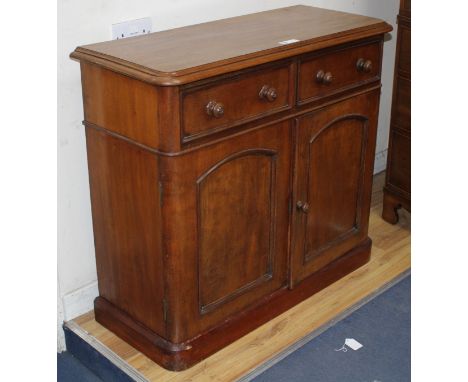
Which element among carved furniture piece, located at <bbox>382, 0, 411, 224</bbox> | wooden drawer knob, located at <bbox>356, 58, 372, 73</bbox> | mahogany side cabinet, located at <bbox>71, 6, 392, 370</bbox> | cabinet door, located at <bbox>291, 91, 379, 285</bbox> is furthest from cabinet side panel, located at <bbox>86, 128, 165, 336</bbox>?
carved furniture piece, located at <bbox>382, 0, 411, 224</bbox>

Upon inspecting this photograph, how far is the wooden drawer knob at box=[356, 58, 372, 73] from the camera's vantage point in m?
2.11

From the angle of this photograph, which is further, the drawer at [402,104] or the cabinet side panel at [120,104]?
the drawer at [402,104]

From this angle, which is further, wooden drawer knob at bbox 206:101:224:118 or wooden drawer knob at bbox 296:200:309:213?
wooden drawer knob at bbox 296:200:309:213

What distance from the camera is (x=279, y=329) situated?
214 cm

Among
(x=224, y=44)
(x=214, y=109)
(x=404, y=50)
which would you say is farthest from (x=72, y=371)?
(x=404, y=50)

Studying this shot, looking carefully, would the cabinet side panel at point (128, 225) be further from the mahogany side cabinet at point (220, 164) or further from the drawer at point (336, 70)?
the drawer at point (336, 70)

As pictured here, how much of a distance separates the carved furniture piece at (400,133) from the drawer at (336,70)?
1.24 ft

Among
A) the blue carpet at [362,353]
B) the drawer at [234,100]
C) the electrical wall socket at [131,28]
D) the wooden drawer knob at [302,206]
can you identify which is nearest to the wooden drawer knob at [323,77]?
the drawer at [234,100]

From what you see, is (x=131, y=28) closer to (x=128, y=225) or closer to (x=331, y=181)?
(x=128, y=225)

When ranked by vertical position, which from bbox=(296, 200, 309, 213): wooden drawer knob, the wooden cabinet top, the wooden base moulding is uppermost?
the wooden cabinet top

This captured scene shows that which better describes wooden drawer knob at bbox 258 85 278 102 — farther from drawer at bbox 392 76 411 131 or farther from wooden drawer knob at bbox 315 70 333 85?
drawer at bbox 392 76 411 131

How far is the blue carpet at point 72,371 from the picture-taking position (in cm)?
206

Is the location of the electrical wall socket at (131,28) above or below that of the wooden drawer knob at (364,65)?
above

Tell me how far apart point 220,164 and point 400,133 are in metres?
1.10
